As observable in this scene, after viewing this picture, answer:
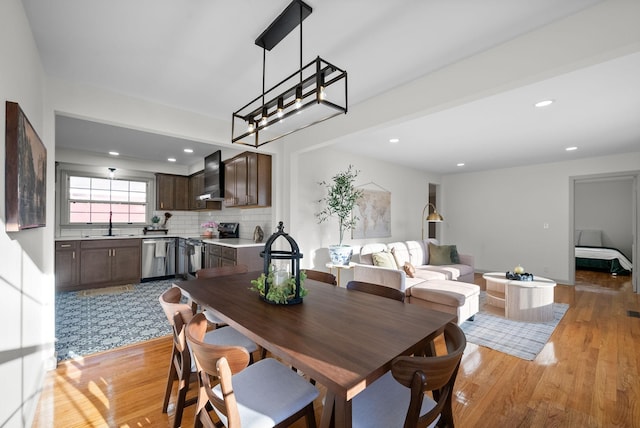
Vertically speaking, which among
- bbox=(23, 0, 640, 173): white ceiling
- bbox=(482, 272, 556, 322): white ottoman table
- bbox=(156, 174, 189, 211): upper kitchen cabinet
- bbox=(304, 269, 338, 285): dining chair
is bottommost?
bbox=(482, 272, 556, 322): white ottoman table

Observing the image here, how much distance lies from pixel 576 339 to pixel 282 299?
133 inches

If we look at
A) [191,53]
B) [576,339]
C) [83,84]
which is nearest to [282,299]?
[191,53]

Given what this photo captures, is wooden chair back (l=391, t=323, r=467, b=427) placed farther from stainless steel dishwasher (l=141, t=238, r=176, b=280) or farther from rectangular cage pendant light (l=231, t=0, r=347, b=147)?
stainless steel dishwasher (l=141, t=238, r=176, b=280)

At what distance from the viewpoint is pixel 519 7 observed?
64.1 inches

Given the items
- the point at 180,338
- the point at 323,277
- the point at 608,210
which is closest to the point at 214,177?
the point at 323,277

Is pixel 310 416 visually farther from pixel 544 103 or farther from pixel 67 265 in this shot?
pixel 67 265

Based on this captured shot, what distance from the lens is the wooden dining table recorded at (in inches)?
36.9

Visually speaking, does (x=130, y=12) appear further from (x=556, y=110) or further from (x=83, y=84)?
(x=556, y=110)


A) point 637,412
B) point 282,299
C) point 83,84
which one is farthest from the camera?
point 83,84

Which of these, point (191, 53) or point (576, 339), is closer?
point (191, 53)

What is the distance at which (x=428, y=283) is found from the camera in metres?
3.70

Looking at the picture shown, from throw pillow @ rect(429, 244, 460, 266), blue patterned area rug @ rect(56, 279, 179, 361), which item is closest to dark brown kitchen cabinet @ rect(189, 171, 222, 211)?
blue patterned area rug @ rect(56, 279, 179, 361)

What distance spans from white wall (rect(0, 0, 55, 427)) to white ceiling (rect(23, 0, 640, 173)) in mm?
284

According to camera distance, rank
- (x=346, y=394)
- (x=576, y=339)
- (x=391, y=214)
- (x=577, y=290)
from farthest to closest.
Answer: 1. (x=391, y=214)
2. (x=577, y=290)
3. (x=576, y=339)
4. (x=346, y=394)
